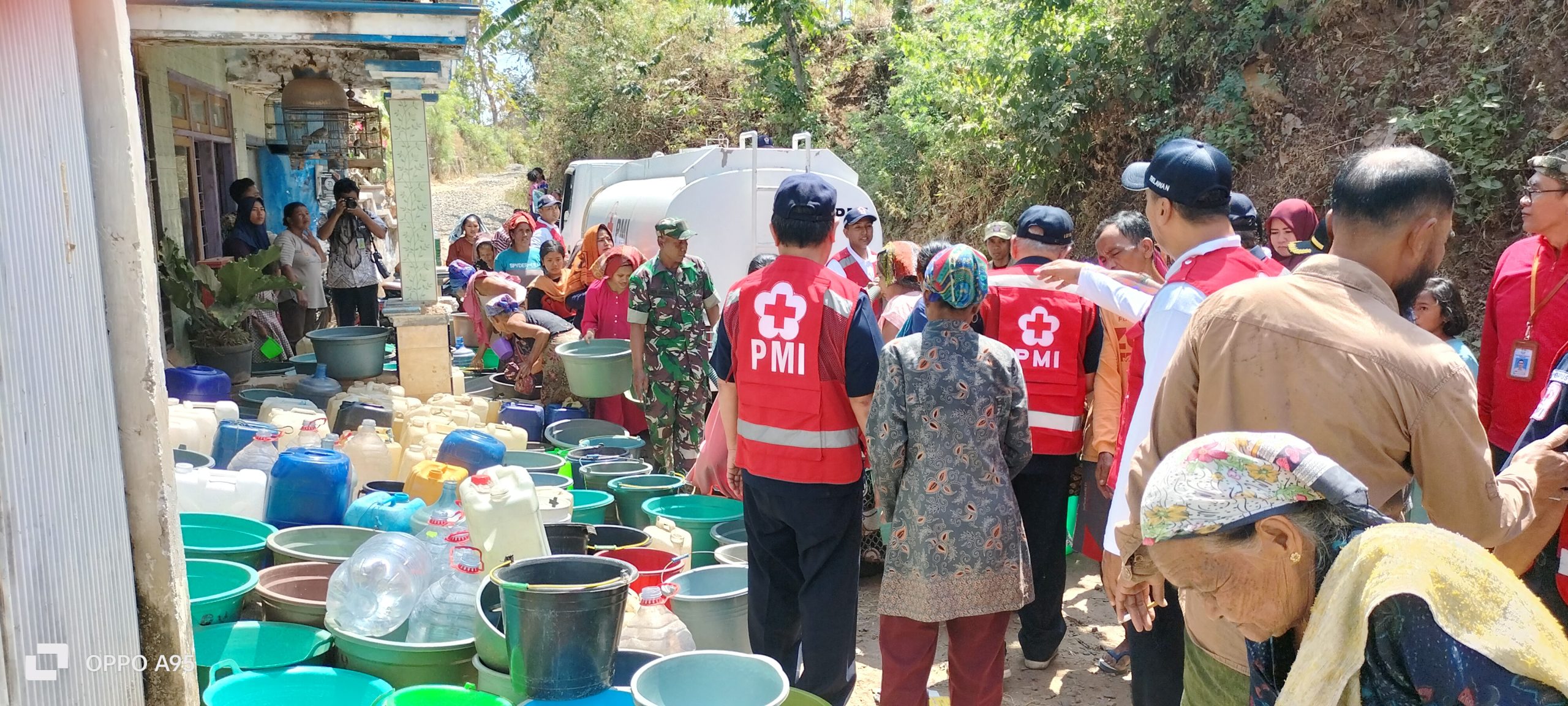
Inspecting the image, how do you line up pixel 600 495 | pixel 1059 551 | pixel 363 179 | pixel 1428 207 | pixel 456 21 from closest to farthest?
pixel 1428 207
pixel 1059 551
pixel 600 495
pixel 456 21
pixel 363 179

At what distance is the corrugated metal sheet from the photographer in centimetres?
247

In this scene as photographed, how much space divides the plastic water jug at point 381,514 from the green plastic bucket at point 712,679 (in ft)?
4.95

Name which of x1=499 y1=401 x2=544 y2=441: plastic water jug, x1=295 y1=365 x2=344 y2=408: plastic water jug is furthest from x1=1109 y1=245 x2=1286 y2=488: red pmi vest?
x1=295 y1=365 x2=344 y2=408: plastic water jug

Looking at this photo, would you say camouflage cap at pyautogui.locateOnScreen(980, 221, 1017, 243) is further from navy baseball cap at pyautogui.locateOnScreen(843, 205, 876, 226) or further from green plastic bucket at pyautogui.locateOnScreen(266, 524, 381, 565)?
green plastic bucket at pyautogui.locateOnScreen(266, 524, 381, 565)

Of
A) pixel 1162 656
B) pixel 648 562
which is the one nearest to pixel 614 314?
pixel 648 562

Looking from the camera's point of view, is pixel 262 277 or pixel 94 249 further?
pixel 262 277

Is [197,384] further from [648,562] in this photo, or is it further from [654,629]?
[654,629]

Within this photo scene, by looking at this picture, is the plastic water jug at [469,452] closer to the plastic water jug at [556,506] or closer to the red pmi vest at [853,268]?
the plastic water jug at [556,506]

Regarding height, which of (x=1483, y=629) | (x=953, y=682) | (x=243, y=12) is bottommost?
(x=953, y=682)

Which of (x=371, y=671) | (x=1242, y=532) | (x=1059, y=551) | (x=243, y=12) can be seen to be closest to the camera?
(x=1242, y=532)

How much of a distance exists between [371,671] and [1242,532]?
2.69 metres

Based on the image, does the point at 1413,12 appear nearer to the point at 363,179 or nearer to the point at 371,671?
the point at 371,671

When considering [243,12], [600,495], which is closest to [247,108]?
[243,12]

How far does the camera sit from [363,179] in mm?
19719
